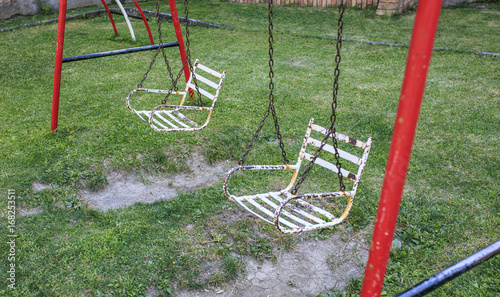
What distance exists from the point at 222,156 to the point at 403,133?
301 cm

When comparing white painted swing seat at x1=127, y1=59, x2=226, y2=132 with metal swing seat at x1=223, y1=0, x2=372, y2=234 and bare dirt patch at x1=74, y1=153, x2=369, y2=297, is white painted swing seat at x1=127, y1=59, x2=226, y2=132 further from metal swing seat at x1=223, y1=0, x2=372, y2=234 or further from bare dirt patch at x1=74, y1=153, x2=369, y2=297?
metal swing seat at x1=223, y1=0, x2=372, y2=234

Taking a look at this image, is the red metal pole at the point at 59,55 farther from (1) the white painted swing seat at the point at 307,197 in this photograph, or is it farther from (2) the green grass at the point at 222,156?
(1) the white painted swing seat at the point at 307,197

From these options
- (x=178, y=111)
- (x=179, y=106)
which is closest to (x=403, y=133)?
(x=179, y=106)

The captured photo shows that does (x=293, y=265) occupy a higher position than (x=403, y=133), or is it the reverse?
(x=403, y=133)

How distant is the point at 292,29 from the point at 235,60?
2.81 m

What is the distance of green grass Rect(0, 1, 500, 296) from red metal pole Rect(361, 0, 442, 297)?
1251 millimetres

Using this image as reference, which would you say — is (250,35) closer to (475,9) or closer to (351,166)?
(351,166)

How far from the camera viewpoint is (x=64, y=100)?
5680 millimetres

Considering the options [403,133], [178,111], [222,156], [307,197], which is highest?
[403,133]

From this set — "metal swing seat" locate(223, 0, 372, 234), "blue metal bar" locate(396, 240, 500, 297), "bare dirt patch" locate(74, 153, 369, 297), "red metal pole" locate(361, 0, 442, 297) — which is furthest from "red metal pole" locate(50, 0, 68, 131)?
"blue metal bar" locate(396, 240, 500, 297)

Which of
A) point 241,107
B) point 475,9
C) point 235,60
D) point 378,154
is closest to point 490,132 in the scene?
point 378,154

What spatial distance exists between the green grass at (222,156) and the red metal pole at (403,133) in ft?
4.10

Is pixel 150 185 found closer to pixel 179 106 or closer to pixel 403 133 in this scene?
pixel 179 106

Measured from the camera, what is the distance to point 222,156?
4.32 meters
